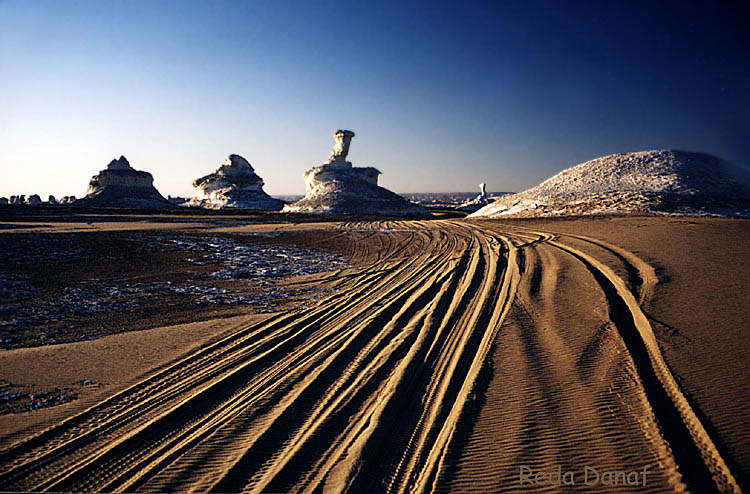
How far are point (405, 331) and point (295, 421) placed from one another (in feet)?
9.11

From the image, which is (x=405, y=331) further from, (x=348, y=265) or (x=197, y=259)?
(x=197, y=259)

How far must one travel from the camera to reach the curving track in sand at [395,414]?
3092 millimetres

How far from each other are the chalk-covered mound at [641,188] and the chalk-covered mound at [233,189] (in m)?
39.9

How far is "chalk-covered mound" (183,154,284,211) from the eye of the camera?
57.5 meters

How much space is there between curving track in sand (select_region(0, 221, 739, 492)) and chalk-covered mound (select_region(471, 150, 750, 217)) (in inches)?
801

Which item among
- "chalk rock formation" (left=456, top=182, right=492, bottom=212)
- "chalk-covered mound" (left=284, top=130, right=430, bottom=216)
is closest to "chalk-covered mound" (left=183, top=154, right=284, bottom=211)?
"chalk-covered mound" (left=284, top=130, right=430, bottom=216)

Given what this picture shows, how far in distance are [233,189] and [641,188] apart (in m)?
56.1

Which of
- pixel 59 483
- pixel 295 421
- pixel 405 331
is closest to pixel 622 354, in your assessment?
pixel 405 331

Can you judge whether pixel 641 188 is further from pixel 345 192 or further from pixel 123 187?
pixel 123 187

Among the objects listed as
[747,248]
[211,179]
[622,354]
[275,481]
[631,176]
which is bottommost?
[275,481]

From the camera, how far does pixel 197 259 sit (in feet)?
41.1

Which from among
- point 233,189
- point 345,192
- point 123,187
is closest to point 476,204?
point 345,192

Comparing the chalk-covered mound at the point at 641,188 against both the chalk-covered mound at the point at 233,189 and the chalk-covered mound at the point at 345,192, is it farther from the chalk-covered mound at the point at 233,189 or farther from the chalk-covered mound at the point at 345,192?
the chalk-covered mound at the point at 233,189

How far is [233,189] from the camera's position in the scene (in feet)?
197
